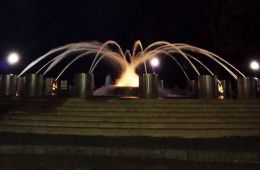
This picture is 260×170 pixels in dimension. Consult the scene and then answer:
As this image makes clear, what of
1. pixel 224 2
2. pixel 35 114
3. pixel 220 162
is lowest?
pixel 220 162

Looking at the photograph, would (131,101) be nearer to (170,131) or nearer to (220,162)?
(170,131)

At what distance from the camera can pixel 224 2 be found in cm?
3362

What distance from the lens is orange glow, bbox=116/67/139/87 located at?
1025 inches

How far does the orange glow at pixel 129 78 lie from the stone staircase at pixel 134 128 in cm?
1045

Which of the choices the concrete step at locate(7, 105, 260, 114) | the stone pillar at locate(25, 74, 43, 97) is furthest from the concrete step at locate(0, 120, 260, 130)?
the stone pillar at locate(25, 74, 43, 97)

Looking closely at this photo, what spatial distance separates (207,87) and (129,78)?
9.24 metres

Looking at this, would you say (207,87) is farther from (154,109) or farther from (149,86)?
(154,109)

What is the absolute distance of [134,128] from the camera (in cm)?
1345

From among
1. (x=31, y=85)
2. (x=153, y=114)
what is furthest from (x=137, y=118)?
(x=31, y=85)

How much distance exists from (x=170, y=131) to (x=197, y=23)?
116ft

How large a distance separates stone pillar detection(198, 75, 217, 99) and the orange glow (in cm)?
859

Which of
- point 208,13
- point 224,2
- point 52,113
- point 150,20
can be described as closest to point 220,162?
point 52,113

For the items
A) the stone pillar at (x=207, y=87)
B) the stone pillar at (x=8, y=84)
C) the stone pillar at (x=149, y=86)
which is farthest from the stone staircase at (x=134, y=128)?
the stone pillar at (x=8, y=84)

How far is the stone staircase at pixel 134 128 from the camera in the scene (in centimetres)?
1043
